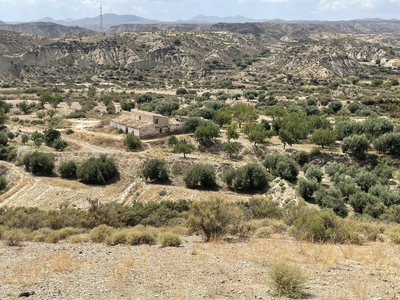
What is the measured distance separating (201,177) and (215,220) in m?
20.6

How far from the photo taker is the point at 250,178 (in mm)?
36750

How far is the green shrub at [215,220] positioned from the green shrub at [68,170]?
92.4 ft

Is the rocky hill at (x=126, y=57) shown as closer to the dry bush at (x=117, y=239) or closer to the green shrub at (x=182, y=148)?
the green shrub at (x=182, y=148)

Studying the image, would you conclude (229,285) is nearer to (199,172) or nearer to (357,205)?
(357,205)

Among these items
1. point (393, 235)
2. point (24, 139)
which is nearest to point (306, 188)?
point (393, 235)

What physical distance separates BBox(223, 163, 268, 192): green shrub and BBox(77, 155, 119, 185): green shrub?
1436cm

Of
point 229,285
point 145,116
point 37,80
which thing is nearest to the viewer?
point 229,285

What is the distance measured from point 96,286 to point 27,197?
95.6 feet

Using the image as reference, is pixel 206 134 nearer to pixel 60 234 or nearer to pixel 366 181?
pixel 366 181

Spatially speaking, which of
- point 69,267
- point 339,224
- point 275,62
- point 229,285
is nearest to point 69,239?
point 69,267

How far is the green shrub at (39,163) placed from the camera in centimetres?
4222

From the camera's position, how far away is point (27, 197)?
3653cm

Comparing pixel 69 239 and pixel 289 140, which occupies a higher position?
pixel 69 239

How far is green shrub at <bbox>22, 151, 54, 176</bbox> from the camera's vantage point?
1662 inches
